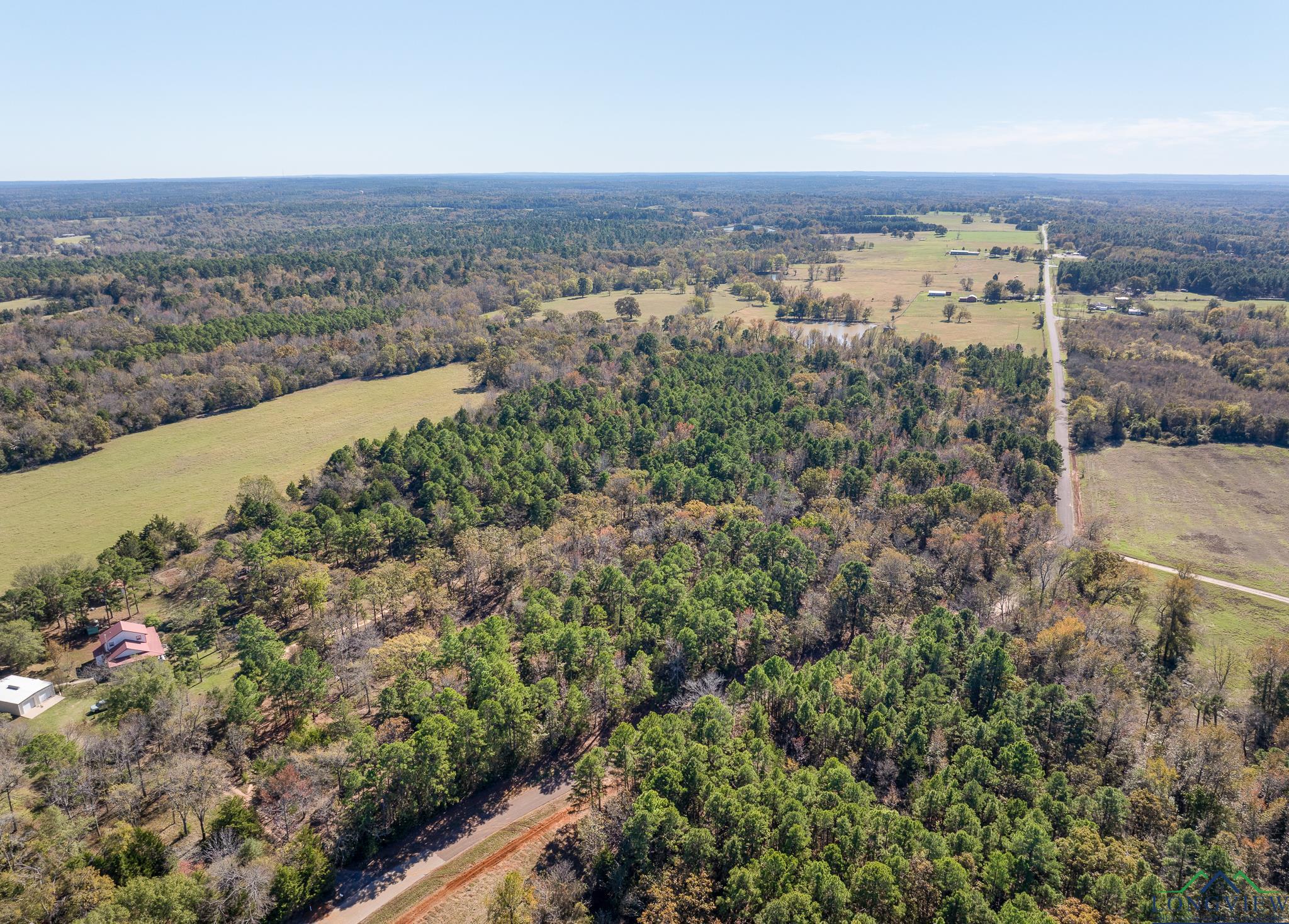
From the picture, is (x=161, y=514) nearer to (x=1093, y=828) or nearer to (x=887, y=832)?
(x=887, y=832)

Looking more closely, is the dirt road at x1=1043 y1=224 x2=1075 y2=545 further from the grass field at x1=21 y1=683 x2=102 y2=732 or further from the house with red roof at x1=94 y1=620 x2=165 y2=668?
the grass field at x1=21 y1=683 x2=102 y2=732

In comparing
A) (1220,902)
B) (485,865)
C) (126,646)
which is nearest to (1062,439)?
(1220,902)

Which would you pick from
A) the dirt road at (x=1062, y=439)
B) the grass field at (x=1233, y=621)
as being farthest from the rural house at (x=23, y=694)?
the dirt road at (x=1062, y=439)

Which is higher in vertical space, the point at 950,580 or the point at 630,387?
the point at 630,387

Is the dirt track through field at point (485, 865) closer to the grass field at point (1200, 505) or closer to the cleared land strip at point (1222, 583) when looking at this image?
the cleared land strip at point (1222, 583)

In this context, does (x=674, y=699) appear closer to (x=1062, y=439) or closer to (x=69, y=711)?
(x=69, y=711)

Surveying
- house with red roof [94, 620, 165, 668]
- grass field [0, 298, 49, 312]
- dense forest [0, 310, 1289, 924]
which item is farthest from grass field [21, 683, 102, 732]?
grass field [0, 298, 49, 312]

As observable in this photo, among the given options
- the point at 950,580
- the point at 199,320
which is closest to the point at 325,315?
the point at 199,320
